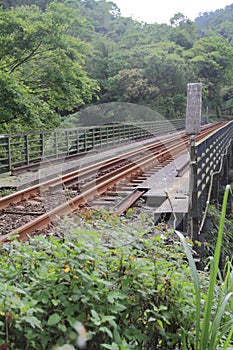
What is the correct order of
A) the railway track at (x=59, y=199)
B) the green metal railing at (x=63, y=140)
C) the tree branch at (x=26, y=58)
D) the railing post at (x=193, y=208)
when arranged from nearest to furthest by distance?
the railway track at (x=59, y=199) < the railing post at (x=193, y=208) < the green metal railing at (x=63, y=140) < the tree branch at (x=26, y=58)

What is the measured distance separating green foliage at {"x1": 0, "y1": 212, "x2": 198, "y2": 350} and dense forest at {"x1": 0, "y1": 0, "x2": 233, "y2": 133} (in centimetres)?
1050

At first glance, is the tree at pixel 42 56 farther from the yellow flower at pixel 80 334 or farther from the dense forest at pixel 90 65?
the yellow flower at pixel 80 334

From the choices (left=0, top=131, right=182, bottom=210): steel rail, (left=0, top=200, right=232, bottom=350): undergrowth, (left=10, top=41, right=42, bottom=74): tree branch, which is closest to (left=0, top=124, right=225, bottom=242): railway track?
(left=0, top=131, right=182, bottom=210): steel rail

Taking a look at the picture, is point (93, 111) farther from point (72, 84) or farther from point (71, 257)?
point (71, 257)

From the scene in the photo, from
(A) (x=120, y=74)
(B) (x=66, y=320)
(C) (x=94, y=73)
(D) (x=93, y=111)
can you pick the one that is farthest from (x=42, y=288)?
(C) (x=94, y=73)

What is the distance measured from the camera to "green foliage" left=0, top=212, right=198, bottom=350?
4.90 ft

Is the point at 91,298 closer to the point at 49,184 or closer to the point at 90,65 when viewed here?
the point at 49,184

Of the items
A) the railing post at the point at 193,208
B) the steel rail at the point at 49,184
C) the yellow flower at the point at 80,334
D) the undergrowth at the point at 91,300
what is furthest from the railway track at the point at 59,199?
the yellow flower at the point at 80,334

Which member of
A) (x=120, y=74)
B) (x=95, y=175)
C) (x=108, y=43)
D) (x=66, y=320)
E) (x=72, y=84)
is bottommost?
(x=95, y=175)

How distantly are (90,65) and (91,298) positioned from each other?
150 ft

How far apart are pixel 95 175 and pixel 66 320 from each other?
8030 mm

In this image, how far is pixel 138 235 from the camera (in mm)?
2283

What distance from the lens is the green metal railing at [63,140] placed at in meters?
10.8

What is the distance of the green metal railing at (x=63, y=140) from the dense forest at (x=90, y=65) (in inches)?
28.6
